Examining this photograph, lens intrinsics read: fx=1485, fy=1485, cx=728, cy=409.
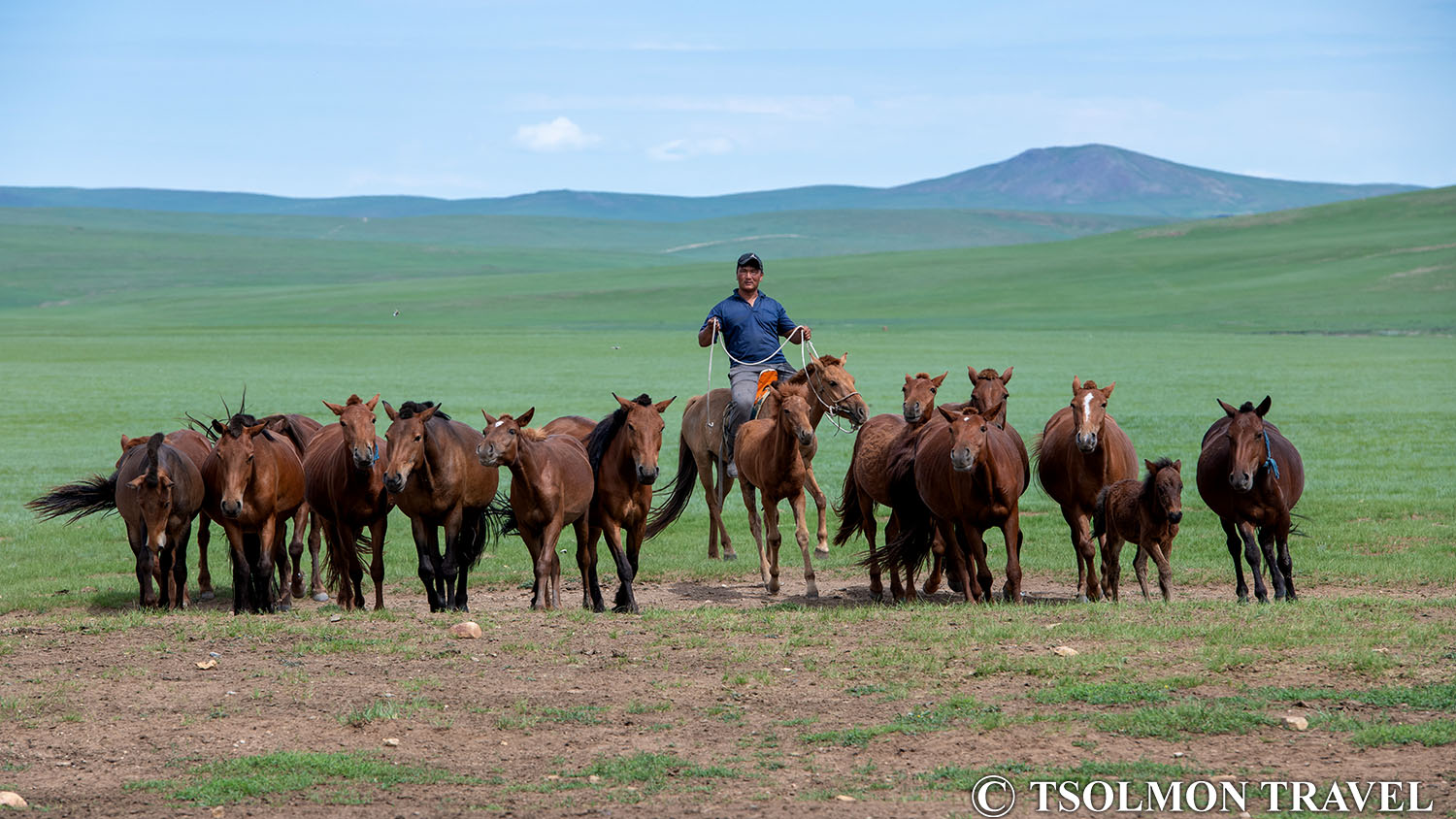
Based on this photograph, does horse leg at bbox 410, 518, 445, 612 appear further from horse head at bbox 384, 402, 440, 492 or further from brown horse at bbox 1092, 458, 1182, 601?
brown horse at bbox 1092, 458, 1182, 601

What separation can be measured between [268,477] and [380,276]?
13852cm

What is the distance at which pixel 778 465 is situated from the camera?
42.6ft

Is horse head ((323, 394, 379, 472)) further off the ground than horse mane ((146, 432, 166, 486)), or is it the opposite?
horse head ((323, 394, 379, 472))

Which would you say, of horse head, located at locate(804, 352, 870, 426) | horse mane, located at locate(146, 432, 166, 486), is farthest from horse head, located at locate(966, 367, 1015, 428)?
horse mane, located at locate(146, 432, 166, 486)

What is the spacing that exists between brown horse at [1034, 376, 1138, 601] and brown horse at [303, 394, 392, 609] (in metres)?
5.43

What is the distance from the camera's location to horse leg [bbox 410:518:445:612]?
11438 millimetres

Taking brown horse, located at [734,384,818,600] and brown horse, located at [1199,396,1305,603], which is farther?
brown horse, located at [734,384,818,600]

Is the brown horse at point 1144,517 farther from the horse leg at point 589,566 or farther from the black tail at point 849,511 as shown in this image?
the horse leg at point 589,566

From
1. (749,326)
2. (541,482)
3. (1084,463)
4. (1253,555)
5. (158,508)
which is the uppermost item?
(749,326)

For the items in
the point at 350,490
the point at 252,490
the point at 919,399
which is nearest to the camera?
the point at 252,490

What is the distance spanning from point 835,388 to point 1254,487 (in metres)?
3.63

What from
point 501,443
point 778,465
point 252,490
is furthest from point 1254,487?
point 252,490

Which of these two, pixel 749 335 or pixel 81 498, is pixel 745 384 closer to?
pixel 749 335

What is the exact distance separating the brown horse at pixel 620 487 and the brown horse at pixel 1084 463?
11.0 ft
